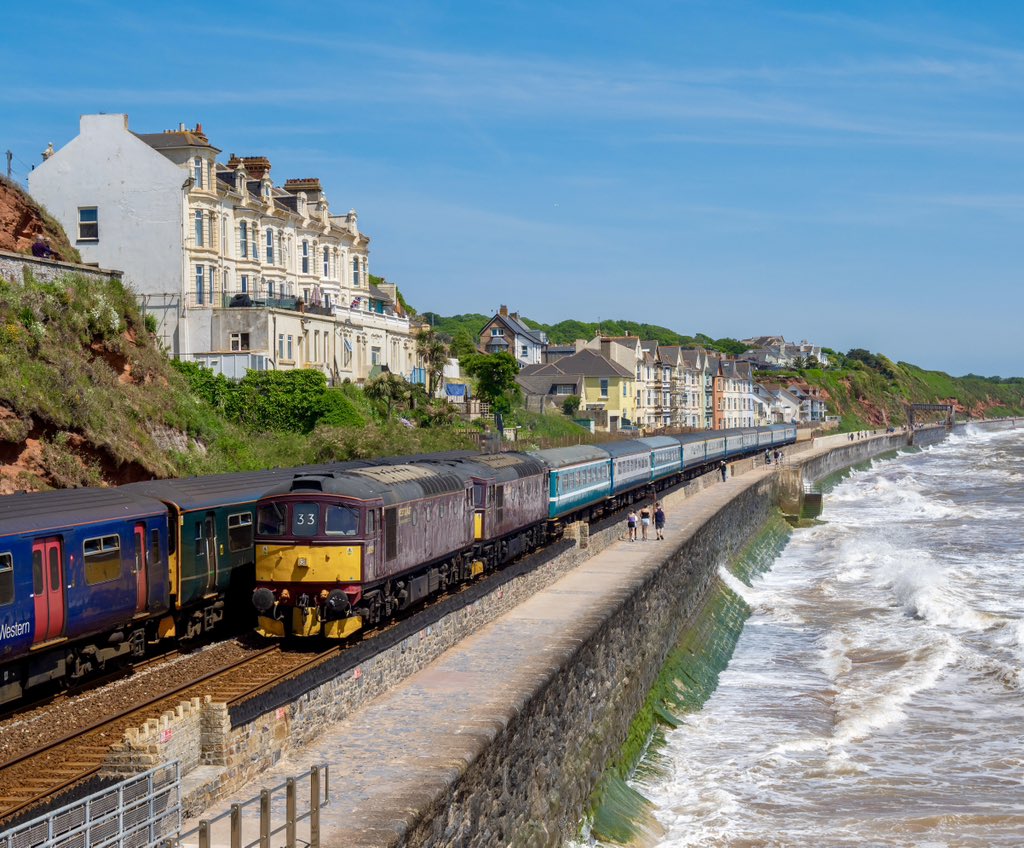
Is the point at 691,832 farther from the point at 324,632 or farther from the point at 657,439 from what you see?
the point at 657,439

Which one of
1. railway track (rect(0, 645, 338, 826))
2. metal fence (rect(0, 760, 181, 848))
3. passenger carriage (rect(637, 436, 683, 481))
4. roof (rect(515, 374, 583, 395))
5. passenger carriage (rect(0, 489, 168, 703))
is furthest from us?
roof (rect(515, 374, 583, 395))

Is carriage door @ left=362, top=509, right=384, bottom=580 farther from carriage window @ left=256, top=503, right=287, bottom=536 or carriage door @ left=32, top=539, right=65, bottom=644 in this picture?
carriage door @ left=32, top=539, right=65, bottom=644

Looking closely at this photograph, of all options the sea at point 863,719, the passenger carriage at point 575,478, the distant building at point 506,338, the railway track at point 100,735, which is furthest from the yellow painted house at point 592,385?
the railway track at point 100,735

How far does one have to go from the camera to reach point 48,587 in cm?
1532

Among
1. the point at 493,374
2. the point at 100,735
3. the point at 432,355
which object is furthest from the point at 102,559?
the point at 493,374

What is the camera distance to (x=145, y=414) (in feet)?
111

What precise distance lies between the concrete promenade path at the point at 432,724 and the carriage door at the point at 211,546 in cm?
396

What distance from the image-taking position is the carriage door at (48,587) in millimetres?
15094

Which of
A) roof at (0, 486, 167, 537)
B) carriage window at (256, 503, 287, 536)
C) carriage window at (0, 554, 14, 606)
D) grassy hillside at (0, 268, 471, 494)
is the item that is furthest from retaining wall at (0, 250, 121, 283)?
carriage window at (0, 554, 14, 606)

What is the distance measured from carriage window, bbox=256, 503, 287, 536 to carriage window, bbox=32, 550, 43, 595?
472 cm

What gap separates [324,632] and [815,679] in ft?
46.0

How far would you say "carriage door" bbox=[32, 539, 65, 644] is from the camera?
1509 cm

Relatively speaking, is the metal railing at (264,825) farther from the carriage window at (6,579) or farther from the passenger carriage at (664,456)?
the passenger carriage at (664,456)

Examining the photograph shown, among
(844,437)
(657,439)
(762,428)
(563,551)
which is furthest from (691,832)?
(844,437)
